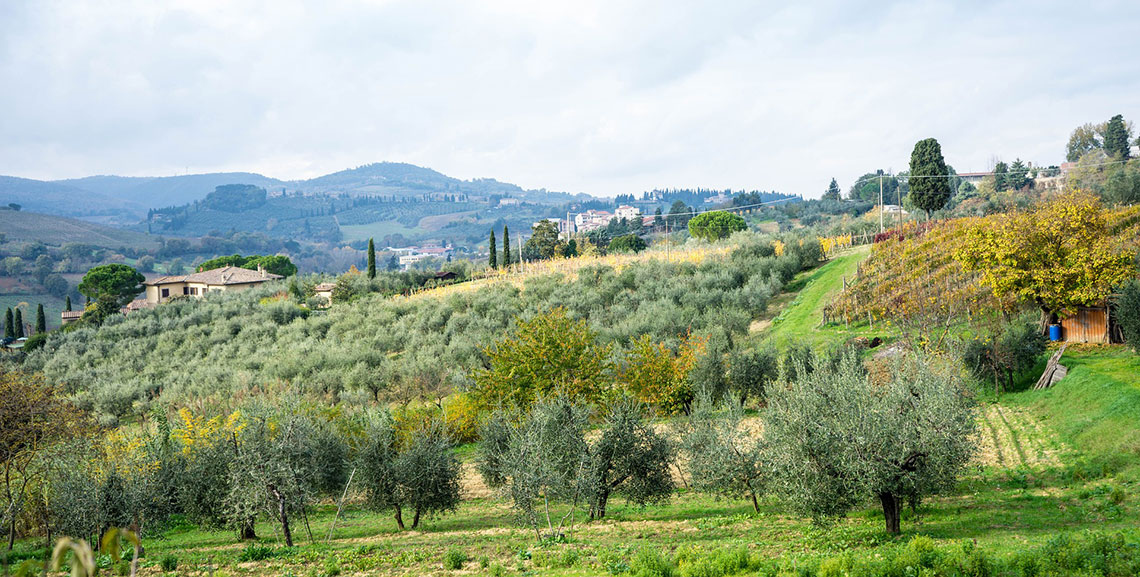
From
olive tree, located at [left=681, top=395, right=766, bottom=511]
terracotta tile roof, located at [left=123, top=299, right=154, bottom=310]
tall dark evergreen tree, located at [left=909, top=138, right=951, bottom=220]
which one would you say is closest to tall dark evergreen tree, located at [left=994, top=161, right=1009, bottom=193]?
tall dark evergreen tree, located at [left=909, top=138, right=951, bottom=220]

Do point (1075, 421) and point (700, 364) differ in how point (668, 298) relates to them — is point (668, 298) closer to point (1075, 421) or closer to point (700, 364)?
point (700, 364)

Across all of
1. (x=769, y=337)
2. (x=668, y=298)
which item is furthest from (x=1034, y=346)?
(x=668, y=298)

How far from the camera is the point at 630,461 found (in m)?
19.4

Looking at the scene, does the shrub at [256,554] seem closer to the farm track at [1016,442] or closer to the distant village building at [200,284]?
the farm track at [1016,442]

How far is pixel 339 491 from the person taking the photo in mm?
22406

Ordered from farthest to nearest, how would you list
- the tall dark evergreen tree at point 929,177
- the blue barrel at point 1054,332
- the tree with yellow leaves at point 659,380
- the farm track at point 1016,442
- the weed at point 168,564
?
the tall dark evergreen tree at point 929,177 < the tree with yellow leaves at point 659,380 < the blue barrel at point 1054,332 < the farm track at point 1016,442 < the weed at point 168,564

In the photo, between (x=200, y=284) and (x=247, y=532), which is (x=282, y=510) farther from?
(x=200, y=284)

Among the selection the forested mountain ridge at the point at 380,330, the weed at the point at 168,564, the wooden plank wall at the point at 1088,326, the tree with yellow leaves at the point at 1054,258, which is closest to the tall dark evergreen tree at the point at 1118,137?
the forested mountain ridge at the point at 380,330

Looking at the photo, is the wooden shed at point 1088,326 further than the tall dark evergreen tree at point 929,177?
No

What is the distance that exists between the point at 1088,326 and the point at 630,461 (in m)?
21.2

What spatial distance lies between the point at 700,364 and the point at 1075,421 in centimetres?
1356

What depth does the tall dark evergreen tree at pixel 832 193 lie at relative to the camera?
489ft

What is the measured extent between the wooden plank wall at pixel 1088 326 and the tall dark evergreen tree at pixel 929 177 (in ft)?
83.5

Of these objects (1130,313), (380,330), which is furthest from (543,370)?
(380,330)
